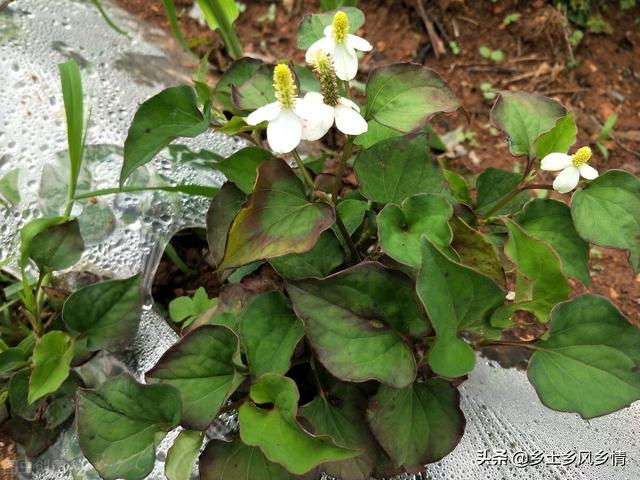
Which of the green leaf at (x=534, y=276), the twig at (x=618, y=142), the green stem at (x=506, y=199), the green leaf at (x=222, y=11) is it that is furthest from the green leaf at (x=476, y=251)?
the twig at (x=618, y=142)

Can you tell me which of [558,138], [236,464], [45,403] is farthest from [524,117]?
[45,403]

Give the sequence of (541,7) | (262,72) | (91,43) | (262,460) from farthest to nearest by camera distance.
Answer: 1. (541,7)
2. (91,43)
3. (262,72)
4. (262,460)

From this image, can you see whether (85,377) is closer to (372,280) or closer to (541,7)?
(372,280)

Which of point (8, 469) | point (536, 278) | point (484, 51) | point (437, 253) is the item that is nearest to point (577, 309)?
point (536, 278)

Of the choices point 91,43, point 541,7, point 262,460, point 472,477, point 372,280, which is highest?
point 91,43

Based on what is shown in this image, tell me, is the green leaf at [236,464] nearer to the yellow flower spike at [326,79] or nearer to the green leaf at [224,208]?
the green leaf at [224,208]

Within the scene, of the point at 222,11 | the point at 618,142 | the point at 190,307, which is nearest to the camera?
the point at 190,307

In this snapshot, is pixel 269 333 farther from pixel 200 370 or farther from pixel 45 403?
pixel 45 403
